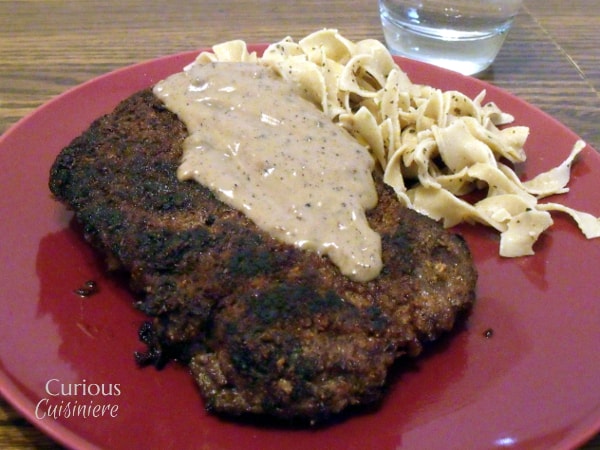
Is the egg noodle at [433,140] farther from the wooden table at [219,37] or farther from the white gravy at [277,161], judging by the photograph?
the wooden table at [219,37]

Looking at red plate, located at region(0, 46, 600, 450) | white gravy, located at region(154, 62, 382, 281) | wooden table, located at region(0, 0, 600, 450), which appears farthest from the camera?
wooden table, located at region(0, 0, 600, 450)

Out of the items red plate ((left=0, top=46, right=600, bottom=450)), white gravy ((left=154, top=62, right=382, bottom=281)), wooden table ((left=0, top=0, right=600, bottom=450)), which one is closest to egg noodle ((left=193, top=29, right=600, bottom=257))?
red plate ((left=0, top=46, right=600, bottom=450))

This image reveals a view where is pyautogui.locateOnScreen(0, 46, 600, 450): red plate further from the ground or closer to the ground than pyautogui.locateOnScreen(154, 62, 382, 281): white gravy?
closer to the ground

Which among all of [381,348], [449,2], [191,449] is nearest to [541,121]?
[449,2]

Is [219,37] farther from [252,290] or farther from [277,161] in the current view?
[252,290]

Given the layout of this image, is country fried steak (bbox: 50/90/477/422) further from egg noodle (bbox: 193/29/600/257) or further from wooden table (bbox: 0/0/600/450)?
wooden table (bbox: 0/0/600/450)

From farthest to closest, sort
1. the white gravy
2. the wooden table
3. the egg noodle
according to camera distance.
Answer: the wooden table, the egg noodle, the white gravy

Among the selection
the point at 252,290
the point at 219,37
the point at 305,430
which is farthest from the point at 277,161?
the point at 219,37
